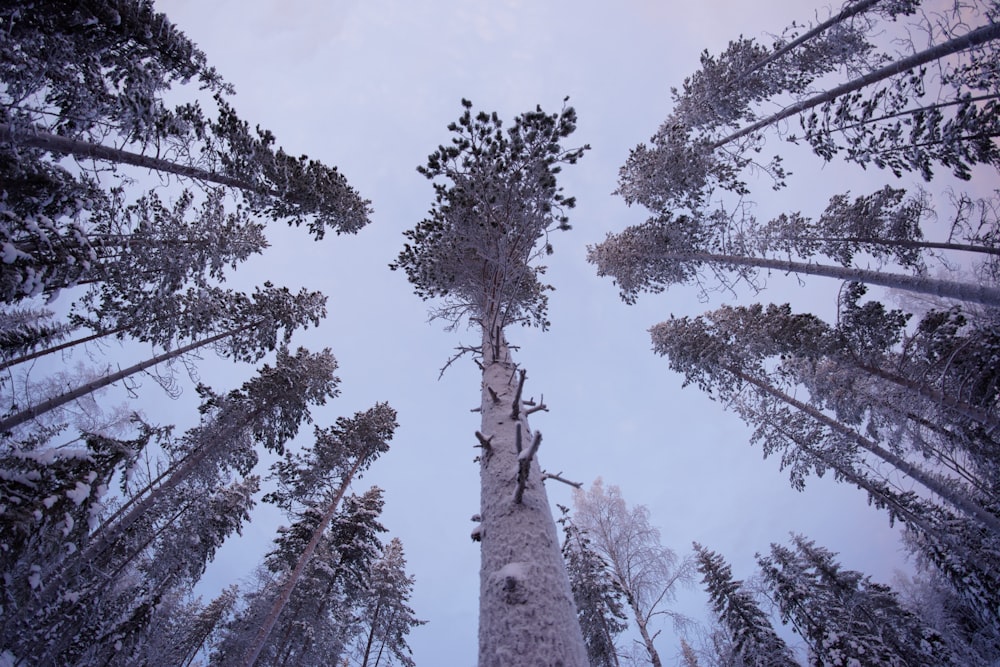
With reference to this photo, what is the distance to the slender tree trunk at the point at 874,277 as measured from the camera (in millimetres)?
6434

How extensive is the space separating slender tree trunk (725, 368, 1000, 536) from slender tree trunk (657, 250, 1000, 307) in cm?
490

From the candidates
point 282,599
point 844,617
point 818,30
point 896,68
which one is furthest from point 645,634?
point 818,30

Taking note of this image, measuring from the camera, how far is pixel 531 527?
121 inches

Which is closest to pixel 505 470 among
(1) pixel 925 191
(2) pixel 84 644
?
(1) pixel 925 191

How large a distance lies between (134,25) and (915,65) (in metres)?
13.5

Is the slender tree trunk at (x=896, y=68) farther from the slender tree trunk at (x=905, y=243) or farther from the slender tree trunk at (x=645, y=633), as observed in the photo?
the slender tree trunk at (x=645, y=633)

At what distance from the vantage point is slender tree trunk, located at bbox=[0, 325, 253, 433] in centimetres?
828

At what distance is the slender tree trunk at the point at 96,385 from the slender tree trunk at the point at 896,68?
15.7 metres

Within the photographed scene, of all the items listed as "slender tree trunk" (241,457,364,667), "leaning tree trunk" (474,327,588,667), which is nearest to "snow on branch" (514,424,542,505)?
"leaning tree trunk" (474,327,588,667)

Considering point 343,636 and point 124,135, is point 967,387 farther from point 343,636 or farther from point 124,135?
point 343,636

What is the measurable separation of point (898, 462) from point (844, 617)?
6356 mm

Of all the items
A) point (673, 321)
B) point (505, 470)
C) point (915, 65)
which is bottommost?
point (505, 470)

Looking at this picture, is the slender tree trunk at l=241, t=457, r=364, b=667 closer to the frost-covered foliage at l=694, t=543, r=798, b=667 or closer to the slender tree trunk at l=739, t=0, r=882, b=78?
the frost-covered foliage at l=694, t=543, r=798, b=667

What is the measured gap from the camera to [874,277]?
8.25 meters
